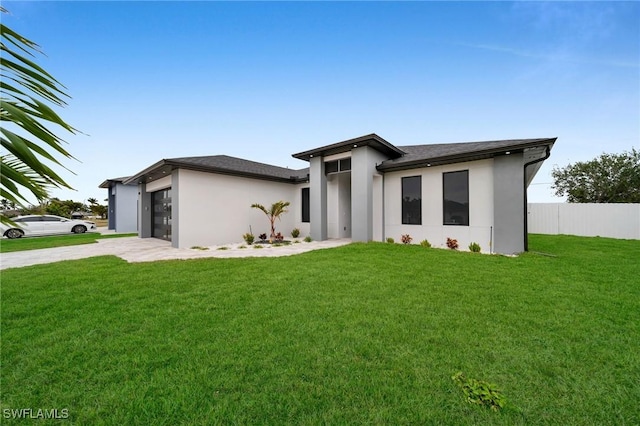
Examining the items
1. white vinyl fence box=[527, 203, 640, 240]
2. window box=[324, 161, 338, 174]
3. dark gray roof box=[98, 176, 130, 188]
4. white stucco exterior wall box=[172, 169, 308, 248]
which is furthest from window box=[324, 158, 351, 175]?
dark gray roof box=[98, 176, 130, 188]

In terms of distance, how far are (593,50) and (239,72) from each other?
13.5 m

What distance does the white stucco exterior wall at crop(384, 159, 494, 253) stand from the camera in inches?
301

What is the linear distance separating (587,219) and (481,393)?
15.9 meters

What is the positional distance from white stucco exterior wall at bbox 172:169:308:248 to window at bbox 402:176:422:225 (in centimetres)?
516

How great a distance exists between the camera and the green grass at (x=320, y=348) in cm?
173

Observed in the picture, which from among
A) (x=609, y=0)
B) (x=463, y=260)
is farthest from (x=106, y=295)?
(x=609, y=0)

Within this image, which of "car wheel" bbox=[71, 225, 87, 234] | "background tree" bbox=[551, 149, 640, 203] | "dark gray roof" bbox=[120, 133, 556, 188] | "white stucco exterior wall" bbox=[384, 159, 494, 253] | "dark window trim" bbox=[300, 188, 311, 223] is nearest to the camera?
"dark gray roof" bbox=[120, 133, 556, 188]

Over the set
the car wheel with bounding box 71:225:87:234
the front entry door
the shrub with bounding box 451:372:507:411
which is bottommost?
the shrub with bounding box 451:372:507:411

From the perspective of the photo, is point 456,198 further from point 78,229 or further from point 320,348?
point 78,229

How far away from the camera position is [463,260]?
20.4 ft

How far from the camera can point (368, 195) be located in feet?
30.8

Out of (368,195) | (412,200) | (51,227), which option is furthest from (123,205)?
(412,200)

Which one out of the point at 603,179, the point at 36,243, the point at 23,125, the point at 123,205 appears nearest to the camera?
the point at 23,125

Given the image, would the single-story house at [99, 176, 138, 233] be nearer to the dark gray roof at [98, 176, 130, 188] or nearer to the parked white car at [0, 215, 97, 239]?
the dark gray roof at [98, 176, 130, 188]
